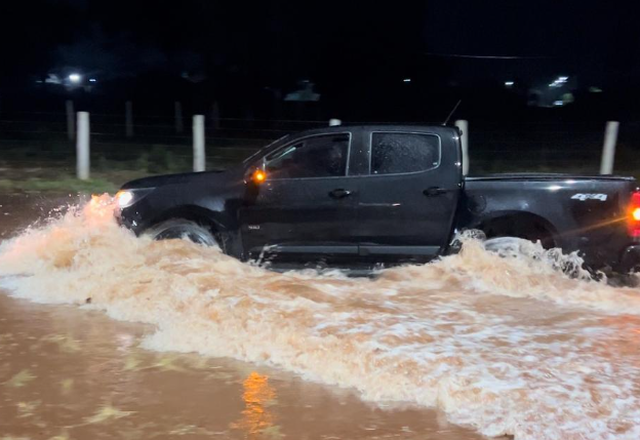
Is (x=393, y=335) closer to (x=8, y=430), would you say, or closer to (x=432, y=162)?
(x=432, y=162)

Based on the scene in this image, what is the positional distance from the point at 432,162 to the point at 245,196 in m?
1.89

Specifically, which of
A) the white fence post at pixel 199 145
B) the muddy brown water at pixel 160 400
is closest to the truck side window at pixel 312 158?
the muddy brown water at pixel 160 400

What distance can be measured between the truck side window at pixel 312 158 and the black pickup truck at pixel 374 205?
0.03ft

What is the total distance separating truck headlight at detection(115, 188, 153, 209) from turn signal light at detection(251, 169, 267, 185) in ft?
3.57

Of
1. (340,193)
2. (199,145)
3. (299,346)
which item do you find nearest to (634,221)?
(340,193)

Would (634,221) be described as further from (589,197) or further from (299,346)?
(299,346)

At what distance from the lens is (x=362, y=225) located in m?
7.84

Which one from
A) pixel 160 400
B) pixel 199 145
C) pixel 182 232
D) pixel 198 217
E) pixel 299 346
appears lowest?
pixel 160 400

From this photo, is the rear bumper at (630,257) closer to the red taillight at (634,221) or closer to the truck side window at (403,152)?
the red taillight at (634,221)

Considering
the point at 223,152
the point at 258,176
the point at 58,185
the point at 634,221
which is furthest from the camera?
the point at 223,152

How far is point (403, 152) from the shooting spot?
26.3 ft

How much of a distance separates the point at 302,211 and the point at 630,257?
318 centimetres

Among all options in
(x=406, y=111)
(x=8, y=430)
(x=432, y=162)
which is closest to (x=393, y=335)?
(x=432, y=162)

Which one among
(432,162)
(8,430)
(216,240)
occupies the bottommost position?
(8,430)
